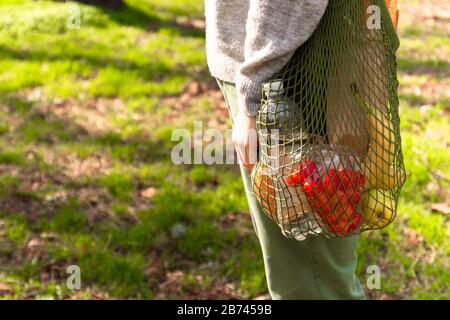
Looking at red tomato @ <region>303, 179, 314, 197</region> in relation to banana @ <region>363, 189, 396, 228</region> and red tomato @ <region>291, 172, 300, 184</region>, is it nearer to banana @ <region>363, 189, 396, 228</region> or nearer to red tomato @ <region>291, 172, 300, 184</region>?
red tomato @ <region>291, 172, 300, 184</region>

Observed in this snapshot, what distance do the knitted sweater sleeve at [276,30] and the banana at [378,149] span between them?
22 centimetres

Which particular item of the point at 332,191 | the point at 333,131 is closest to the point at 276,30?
the point at 333,131

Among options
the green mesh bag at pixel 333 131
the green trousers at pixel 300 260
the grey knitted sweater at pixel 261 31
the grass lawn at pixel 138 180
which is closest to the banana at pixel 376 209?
the green mesh bag at pixel 333 131

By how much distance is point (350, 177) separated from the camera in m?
1.58

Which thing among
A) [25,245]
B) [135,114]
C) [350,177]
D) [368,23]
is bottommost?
[25,245]

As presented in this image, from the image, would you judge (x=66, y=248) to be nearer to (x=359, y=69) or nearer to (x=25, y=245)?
(x=25, y=245)

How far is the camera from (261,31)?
1.52 meters

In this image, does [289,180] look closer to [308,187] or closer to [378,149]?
[308,187]

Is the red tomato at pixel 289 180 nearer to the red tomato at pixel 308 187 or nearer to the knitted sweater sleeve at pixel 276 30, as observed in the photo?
the red tomato at pixel 308 187

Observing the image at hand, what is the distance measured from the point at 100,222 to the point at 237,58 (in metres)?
1.65

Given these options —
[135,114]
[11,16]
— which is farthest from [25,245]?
[11,16]

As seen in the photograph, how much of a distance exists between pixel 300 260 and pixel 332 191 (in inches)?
17.2

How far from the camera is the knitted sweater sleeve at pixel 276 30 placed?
1495 millimetres

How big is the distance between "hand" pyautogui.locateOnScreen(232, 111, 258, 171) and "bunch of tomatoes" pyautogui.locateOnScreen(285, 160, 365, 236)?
0.16 meters
